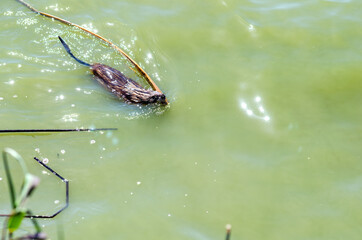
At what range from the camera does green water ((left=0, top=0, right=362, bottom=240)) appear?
346 cm

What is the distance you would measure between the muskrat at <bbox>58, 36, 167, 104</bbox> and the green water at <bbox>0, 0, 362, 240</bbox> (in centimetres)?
9

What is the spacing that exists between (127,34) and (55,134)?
1.86m

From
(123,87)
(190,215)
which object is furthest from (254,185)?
(123,87)

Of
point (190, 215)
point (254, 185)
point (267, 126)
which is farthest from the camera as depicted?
point (267, 126)

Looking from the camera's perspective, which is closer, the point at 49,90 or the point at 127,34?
the point at 49,90

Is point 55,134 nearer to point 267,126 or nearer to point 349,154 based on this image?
point 267,126

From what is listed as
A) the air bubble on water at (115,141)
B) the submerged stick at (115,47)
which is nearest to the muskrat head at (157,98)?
the submerged stick at (115,47)

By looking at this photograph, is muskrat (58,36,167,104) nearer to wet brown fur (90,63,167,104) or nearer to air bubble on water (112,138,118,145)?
wet brown fur (90,63,167,104)

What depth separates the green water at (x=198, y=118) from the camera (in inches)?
136

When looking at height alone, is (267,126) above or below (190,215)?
above

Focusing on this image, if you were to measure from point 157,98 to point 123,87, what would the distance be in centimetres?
46

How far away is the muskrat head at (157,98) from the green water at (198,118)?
8cm

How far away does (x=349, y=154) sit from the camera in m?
3.96

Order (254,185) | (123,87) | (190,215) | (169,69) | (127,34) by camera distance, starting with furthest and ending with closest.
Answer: (127,34) < (169,69) < (123,87) < (254,185) < (190,215)
